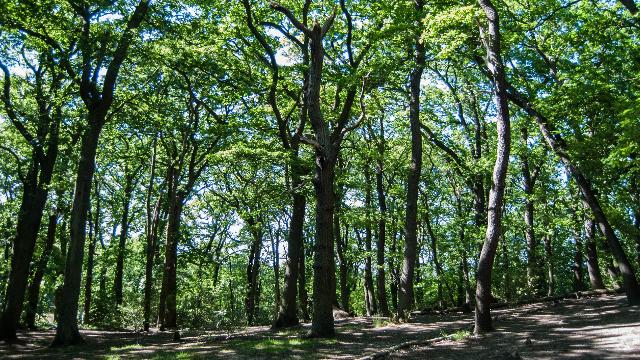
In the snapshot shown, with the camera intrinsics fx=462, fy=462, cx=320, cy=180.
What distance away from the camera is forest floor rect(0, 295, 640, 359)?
766cm

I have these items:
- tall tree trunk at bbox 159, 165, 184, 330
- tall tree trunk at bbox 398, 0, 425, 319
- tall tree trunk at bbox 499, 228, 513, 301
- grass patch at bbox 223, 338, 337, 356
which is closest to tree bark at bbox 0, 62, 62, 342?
tall tree trunk at bbox 159, 165, 184, 330

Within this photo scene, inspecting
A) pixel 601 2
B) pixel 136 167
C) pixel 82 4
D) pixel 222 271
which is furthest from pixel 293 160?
pixel 222 271

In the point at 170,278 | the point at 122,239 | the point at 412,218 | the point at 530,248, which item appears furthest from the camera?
the point at 122,239

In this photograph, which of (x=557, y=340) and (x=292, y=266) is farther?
(x=292, y=266)

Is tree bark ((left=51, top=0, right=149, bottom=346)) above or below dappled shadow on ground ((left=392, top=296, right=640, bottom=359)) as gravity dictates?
above

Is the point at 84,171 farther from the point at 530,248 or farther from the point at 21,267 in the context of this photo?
the point at 530,248

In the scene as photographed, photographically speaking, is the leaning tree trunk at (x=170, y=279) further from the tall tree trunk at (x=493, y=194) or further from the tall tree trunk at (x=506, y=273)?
the tall tree trunk at (x=506, y=273)

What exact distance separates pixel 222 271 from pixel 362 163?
69.6 feet

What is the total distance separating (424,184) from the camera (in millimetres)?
32781

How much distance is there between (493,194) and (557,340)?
3422mm

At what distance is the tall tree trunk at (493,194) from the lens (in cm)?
1048

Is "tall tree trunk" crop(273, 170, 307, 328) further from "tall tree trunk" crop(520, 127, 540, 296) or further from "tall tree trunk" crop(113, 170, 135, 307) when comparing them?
"tall tree trunk" crop(113, 170, 135, 307)

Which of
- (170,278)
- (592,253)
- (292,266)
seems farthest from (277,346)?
(592,253)

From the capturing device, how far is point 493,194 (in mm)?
10766
